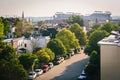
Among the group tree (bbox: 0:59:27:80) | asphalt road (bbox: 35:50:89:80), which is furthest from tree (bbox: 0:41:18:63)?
asphalt road (bbox: 35:50:89:80)

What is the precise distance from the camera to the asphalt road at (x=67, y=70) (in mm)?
27578

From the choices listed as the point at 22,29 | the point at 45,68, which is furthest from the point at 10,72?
the point at 22,29

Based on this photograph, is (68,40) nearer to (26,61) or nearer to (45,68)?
(45,68)

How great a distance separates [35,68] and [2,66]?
25.9 ft

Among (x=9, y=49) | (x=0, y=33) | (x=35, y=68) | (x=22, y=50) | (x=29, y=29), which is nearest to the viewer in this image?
(x=9, y=49)

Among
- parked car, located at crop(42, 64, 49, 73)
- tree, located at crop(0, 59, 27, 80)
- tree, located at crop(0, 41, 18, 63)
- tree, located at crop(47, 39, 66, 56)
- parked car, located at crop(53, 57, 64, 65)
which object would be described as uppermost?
tree, located at crop(0, 41, 18, 63)

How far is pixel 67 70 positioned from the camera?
3053 centimetres

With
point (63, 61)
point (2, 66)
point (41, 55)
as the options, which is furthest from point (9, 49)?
point (63, 61)

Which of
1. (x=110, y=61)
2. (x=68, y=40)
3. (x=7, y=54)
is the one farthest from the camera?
(x=68, y=40)

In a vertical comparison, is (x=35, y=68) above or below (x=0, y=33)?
below

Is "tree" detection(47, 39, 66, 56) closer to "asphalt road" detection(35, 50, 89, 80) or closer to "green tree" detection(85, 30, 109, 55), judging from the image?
"asphalt road" detection(35, 50, 89, 80)

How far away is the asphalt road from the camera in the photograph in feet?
90.5

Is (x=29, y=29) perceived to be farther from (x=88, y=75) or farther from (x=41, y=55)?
(x=88, y=75)

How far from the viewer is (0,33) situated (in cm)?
3189
